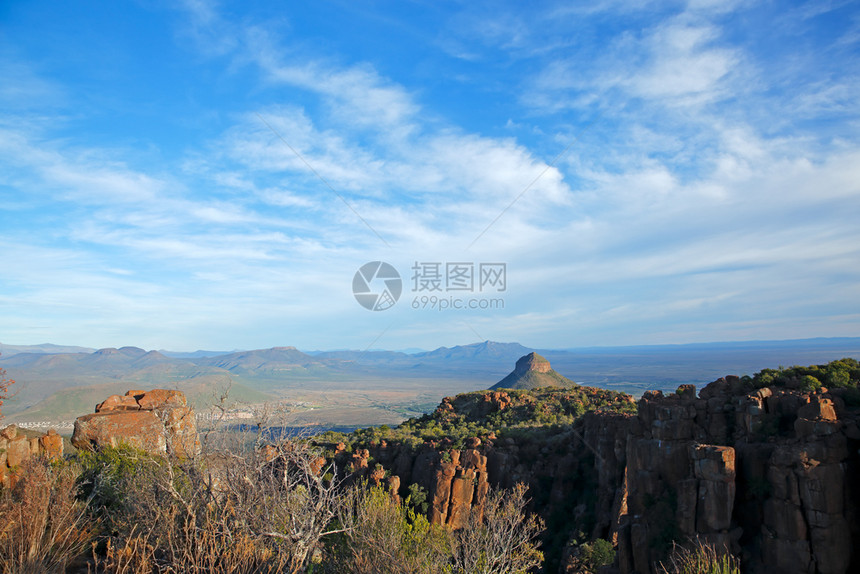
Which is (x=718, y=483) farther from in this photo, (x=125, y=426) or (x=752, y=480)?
(x=125, y=426)

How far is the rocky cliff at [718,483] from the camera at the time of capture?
16.3 meters

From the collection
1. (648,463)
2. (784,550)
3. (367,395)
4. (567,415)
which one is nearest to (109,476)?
(648,463)

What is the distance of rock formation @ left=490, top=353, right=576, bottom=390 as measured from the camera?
95.0 meters

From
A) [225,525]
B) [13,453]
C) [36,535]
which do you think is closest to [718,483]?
[225,525]

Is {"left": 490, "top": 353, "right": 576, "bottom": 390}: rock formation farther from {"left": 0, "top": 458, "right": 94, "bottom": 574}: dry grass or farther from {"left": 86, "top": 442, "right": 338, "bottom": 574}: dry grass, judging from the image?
{"left": 0, "top": 458, "right": 94, "bottom": 574}: dry grass

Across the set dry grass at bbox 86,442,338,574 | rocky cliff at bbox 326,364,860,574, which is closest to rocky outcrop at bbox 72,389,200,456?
dry grass at bbox 86,442,338,574

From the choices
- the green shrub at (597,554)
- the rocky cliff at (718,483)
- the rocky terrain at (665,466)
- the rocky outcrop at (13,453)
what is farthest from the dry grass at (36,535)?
the green shrub at (597,554)

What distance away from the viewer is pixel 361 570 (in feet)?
37.3

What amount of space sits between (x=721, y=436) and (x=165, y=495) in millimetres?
21800

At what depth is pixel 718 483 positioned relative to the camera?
60.0ft

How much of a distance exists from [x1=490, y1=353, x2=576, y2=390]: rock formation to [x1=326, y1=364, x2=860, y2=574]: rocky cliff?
57.9 metres

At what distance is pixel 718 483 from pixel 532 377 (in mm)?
82014

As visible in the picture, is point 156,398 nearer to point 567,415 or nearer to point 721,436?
point 721,436

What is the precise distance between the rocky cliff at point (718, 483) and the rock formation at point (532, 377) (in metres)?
57.9
